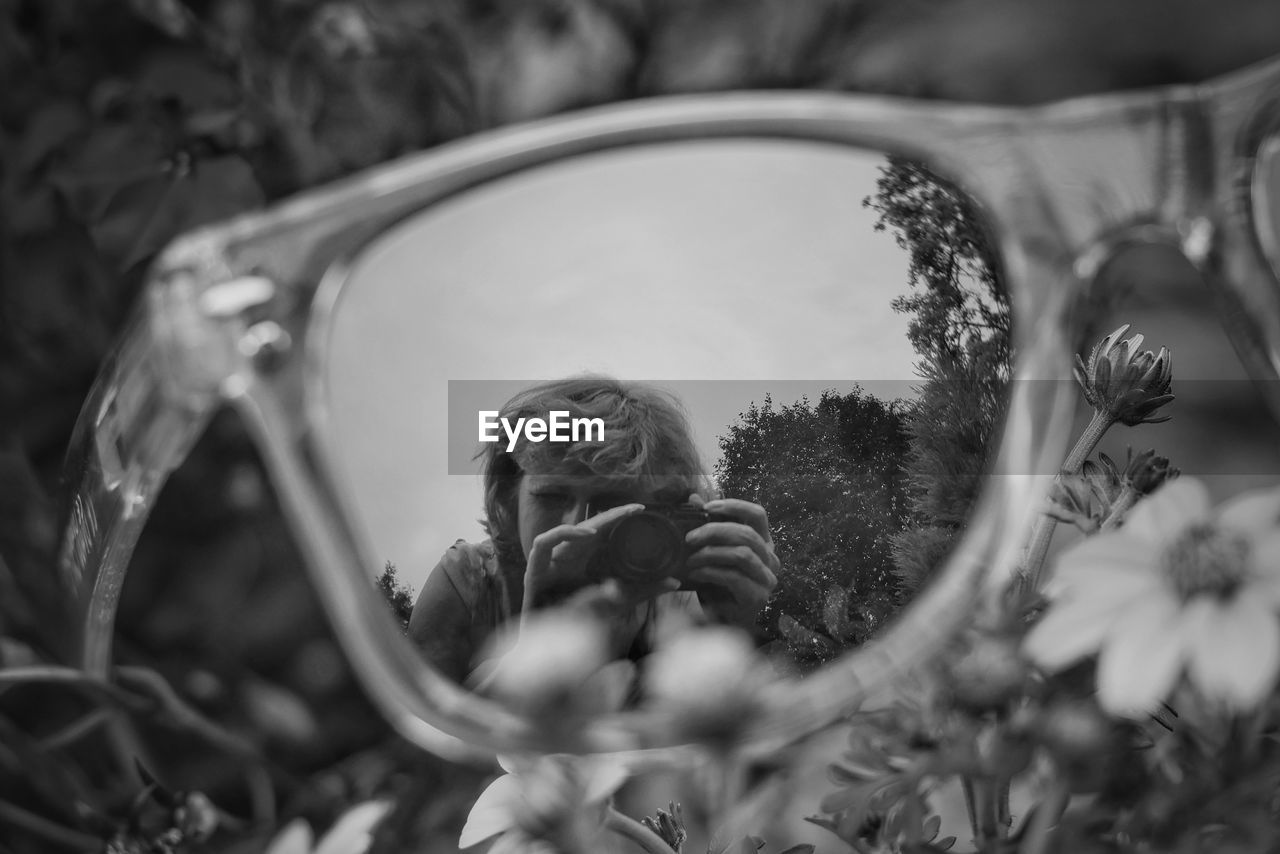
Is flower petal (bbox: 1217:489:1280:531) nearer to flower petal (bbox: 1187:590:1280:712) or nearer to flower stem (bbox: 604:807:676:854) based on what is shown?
flower petal (bbox: 1187:590:1280:712)

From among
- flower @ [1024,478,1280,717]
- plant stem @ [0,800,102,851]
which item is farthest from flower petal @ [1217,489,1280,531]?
plant stem @ [0,800,102,851]

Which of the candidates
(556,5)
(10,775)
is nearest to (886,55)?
(556,5)

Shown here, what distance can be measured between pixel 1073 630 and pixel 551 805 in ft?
0.31

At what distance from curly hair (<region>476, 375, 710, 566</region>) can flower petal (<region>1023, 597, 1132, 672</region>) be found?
0.28 feet

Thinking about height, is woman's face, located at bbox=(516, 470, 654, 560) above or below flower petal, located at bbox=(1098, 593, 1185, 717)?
above

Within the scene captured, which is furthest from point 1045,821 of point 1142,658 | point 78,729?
point 78,729

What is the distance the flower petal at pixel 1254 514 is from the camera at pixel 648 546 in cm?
11

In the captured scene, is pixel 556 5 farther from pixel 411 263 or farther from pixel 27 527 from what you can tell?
pixel 27 527

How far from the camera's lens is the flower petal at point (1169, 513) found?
0.18 metres

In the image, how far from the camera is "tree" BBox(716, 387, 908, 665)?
0.79ft

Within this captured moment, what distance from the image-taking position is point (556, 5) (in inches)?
13.3

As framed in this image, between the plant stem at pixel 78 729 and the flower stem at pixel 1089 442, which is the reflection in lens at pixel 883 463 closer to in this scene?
the flower stem at pixel 1089 442

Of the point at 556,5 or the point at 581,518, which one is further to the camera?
the point at 556,5

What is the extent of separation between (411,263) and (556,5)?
0.47 ft
